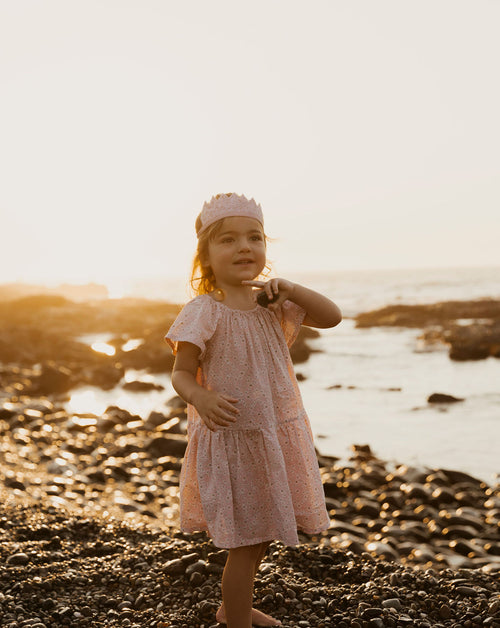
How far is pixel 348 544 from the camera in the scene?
18.1ft

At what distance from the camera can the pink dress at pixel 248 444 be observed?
3.09 metres

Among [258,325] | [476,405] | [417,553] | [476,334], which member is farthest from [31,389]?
[476,334]

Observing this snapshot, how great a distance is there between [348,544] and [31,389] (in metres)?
10.7

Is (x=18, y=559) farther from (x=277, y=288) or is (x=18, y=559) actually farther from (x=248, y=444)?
(x=277, y=288)

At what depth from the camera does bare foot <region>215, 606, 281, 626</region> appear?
3428mm

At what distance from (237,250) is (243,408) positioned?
2.73 ft

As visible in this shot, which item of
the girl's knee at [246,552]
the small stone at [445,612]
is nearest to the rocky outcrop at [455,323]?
the small stone at [445,612]

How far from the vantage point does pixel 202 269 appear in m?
3.48

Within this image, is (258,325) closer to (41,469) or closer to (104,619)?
(104,619)

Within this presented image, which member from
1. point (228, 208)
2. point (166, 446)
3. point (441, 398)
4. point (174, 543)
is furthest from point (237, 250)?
point (441, 398)

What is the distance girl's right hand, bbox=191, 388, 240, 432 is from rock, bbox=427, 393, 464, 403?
10.3 meters

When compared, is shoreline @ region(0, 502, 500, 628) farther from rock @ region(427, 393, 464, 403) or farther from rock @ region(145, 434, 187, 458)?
rock @ region(427, 393, 464, 403)

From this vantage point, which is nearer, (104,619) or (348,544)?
(104,619)

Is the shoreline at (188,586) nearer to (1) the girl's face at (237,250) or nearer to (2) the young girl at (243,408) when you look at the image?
(2) the young girl at (243,408)
